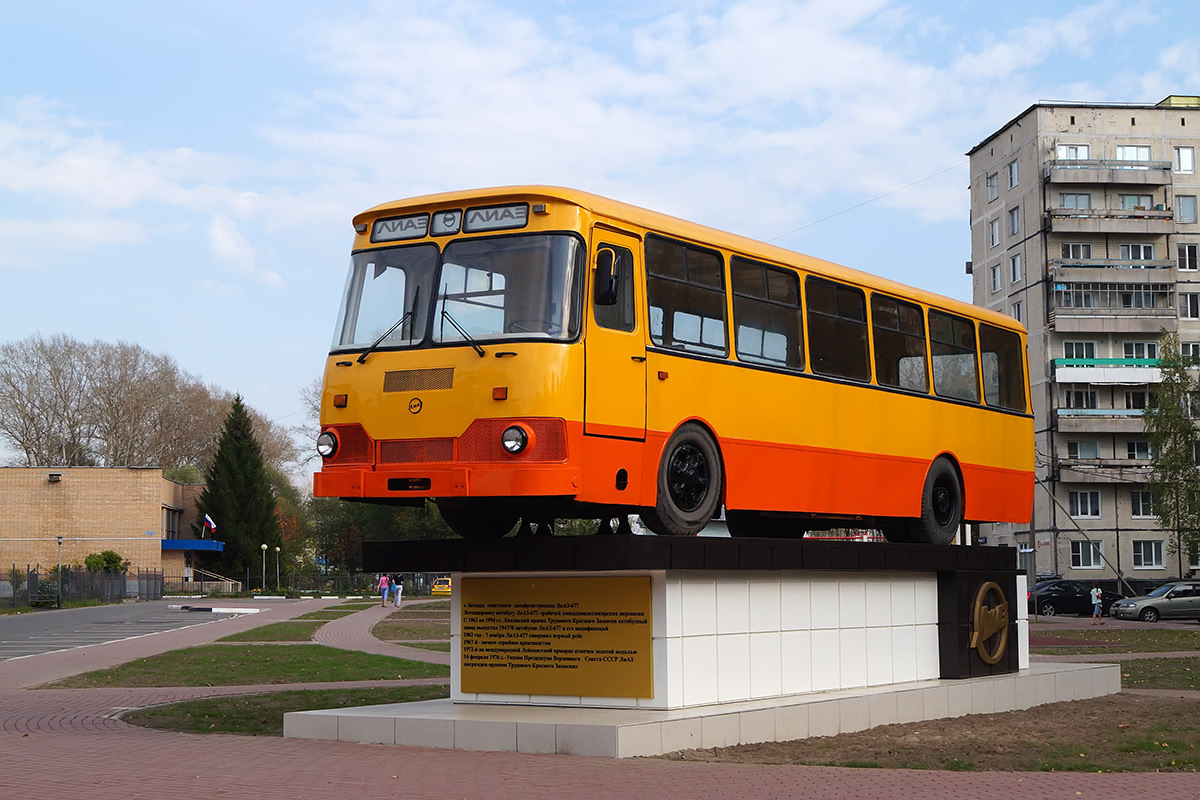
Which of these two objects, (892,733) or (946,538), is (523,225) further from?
(946,538)

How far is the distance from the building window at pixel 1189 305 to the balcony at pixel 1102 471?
9.26m

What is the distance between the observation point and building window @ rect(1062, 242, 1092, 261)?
259ft

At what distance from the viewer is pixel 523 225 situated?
13023 mm

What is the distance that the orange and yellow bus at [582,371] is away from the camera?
12.6 m

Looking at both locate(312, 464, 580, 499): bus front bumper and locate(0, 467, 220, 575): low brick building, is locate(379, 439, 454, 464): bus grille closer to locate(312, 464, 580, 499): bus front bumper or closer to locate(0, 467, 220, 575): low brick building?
locate(312, 464, 580, 499): bus front bumper

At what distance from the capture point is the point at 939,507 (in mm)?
18453

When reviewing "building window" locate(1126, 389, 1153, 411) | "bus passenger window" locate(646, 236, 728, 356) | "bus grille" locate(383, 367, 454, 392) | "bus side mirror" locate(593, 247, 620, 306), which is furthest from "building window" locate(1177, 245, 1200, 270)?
"bus grille" locate(383, 367, 454, 392)

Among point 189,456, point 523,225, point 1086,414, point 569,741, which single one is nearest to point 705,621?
point 569,741

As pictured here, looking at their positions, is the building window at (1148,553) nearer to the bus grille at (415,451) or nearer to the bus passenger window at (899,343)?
the bus passenger window at (899,343)

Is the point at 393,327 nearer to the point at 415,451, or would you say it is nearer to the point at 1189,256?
the point at 415,451

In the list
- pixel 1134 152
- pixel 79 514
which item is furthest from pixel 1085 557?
pixel 79 514

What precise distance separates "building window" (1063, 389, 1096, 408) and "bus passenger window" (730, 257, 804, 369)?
220 ft

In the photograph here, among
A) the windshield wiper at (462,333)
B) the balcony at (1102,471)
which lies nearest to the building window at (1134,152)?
the balcony at (1102,471)

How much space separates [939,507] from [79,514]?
69.9 m
